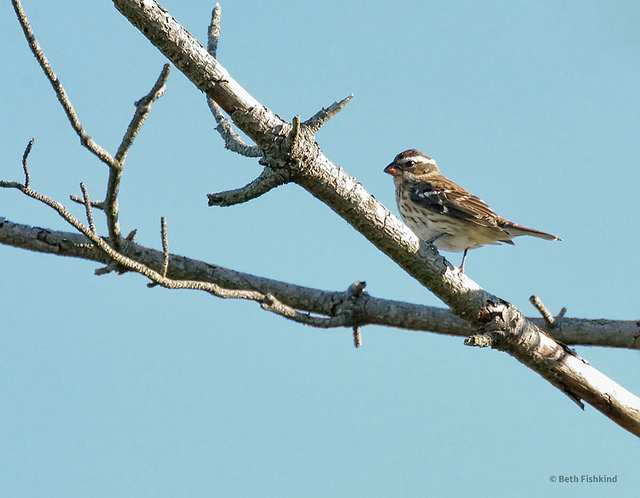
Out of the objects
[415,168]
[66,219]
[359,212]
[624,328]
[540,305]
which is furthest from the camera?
[415,168]

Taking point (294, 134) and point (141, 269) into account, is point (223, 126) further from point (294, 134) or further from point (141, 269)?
point (141, 269)

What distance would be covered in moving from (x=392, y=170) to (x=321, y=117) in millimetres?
6781

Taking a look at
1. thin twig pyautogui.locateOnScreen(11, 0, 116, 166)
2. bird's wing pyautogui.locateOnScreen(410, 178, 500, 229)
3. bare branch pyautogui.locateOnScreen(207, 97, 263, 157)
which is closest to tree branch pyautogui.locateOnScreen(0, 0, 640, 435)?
thin twig pyautogui.locateOnScreen(11, 0, 116, 166)

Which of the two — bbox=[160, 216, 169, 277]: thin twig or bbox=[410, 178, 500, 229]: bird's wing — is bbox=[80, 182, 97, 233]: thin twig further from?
bbox=[410, 178, 500, 229]: bird's wing

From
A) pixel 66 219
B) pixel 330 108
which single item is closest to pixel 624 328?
pixel 330 108

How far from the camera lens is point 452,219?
30.8 ft

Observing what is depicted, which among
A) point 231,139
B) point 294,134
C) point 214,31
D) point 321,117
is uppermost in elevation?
point 214,31

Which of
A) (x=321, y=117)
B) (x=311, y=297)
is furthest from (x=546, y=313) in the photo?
(x=321, y=117)

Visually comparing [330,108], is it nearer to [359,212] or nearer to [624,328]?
[359,212]

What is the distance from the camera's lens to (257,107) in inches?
185

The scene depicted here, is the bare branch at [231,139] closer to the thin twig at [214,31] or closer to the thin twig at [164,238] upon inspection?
the thin twig at [214,31]

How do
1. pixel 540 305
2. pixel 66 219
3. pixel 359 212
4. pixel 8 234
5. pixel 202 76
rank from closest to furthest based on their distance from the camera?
pixel 66 219 → pixel 202 76 → pixel 359 212 → pixel 540 305 → pixel 8 234

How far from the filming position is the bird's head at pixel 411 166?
37.3 feet

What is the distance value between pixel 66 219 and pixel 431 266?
261cm
